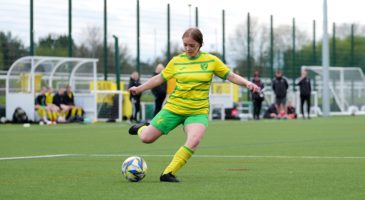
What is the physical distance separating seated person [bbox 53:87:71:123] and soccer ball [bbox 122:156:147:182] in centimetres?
2085

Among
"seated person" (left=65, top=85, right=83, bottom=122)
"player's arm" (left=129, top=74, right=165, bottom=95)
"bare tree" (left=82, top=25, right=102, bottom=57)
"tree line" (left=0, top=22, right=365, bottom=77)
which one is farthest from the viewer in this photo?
"bare tree" (left=82, top=25, right=102, bottom=57)

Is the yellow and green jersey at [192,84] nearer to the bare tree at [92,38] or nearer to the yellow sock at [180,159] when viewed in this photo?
the yellow sock at [180,159]

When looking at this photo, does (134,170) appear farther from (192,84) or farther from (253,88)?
(253,88)

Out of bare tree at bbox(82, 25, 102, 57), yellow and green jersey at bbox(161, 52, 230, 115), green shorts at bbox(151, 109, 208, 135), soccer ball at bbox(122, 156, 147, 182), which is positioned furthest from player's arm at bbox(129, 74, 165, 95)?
bare tree at bbox(82, 25, 102, 57)

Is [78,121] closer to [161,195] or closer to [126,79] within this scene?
[126,79]

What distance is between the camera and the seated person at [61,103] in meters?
29.5

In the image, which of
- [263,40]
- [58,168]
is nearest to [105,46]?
[263,40]

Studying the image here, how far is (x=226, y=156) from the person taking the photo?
13.0 m

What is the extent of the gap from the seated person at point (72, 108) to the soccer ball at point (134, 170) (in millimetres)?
21135

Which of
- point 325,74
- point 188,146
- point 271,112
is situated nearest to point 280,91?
point 271,112

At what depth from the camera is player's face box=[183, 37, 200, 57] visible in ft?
29.9

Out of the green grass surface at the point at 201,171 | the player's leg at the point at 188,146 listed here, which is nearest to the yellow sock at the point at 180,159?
the player's leg at the point at 188,146

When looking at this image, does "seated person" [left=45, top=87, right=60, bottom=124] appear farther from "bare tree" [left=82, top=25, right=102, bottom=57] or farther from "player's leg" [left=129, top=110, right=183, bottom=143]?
"player's leg" [left=129, top=110, right=183, bottom=143]

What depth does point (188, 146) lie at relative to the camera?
9023 millimetres
